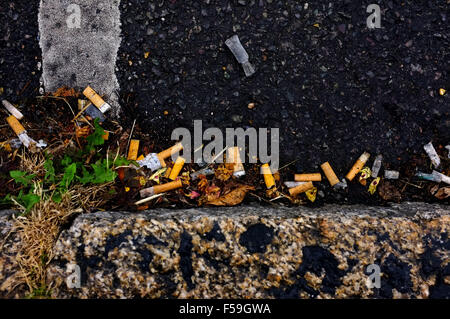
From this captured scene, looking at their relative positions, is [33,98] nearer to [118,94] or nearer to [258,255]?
[118,94]

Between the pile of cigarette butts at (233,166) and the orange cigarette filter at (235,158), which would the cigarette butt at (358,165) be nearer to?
the pile of cigarette butts at (233,166)

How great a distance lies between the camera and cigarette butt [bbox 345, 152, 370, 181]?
2.59m

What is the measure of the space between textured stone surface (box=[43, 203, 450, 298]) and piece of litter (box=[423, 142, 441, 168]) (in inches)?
27.1

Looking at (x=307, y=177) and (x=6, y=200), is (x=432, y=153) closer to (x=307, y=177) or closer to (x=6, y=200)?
(x=307, y=177)

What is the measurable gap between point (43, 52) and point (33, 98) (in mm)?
356

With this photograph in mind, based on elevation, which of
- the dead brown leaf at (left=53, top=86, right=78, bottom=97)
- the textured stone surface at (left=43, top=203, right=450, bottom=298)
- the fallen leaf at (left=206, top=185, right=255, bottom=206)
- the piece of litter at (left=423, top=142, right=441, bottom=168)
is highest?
the dead brown leaf at (left=53, top=86, right=78, bottom=97)

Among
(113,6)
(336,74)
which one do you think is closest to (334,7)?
(336,74)

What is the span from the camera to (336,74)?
2.59 m

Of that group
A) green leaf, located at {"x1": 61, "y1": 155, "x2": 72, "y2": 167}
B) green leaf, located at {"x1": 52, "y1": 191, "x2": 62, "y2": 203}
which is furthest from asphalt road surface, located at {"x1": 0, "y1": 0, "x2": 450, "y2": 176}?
green leaf, located at {"x1": 52, "y1": 191, "x2": 62, "y2": 203}

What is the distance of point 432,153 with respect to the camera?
261 centimetres

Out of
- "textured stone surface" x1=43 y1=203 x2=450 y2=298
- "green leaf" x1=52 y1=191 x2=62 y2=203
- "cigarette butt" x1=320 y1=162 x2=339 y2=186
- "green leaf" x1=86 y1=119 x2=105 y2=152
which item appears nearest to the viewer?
"textured stone surface" x1=43 y1=203 x2=450 y2=298

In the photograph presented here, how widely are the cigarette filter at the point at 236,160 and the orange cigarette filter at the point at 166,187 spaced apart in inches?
15.9

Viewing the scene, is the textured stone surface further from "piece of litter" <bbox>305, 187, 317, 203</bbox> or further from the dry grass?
"piece of litter" <bbox>305, 187, 317, 203</bbox>

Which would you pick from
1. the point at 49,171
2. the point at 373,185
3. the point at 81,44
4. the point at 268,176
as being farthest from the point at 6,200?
the point at 373,185
